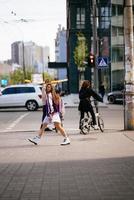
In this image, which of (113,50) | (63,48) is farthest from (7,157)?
(63,48)

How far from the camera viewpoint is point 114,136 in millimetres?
16781

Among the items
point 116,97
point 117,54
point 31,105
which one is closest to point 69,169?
point 31,105

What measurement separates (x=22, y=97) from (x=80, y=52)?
37.2m

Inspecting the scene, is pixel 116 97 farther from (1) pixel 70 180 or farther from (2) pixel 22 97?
(1) pixel 70 180

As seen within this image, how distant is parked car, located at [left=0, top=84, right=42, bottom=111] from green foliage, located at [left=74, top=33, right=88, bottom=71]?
3433cm

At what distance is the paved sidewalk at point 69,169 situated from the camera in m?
8.02

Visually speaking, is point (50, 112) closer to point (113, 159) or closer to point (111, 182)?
point (113, 159)

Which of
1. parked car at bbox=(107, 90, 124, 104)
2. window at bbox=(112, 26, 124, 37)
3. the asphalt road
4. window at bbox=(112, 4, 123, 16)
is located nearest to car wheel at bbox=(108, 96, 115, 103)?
parked car at bbox=(107, 90, 124, 104)

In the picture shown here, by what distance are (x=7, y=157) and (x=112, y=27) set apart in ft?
179

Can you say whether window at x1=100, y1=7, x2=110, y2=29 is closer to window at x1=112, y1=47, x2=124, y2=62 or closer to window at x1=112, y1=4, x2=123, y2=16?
window at x1=112, y1=47, x2=124, y2=62

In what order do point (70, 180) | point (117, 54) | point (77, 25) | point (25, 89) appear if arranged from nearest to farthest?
point (70, 180) < point (25, 89) < point (117, 54) < point (77, 25)

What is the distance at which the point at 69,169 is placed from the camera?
10391 millimetres

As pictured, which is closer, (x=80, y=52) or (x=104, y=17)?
(x=80, y=52)

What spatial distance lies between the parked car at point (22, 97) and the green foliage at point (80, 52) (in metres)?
34.3
